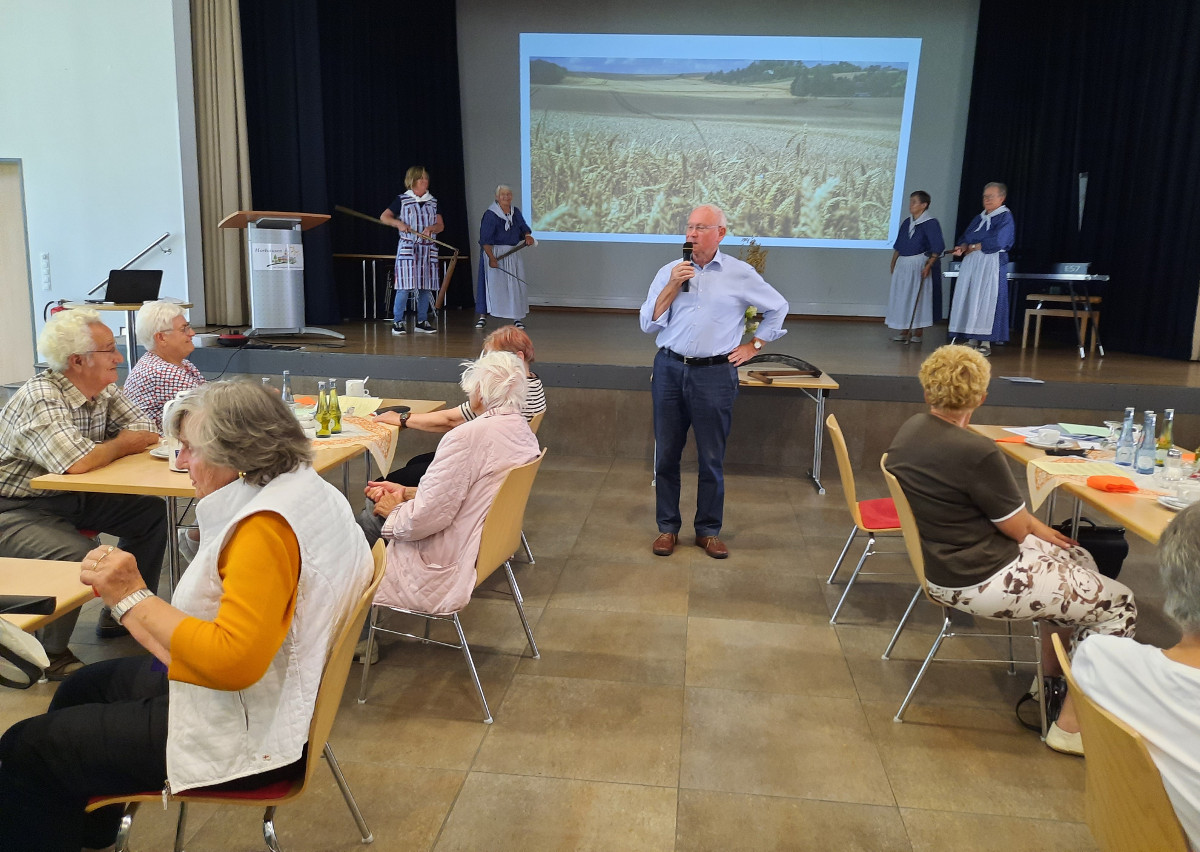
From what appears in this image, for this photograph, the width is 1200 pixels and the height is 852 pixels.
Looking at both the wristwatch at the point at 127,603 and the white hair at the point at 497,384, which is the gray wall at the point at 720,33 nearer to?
the white hair at the point at 497,384

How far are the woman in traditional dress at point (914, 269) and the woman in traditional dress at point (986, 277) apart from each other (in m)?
0.49

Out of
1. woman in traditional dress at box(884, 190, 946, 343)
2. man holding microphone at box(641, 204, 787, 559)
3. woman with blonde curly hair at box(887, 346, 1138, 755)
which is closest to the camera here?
woman with blonde curly hair at box(887, 346, 1138, 755)

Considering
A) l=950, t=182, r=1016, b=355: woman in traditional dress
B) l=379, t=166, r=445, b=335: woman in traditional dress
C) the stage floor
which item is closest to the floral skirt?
the stage floor

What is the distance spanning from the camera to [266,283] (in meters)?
6.25

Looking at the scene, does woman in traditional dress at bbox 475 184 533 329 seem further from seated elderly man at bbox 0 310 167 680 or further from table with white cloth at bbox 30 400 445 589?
seated elderly man at bbox 0 310 167 680

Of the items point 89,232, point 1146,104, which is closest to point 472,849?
point 89,232

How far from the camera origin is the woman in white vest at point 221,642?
4.66ft

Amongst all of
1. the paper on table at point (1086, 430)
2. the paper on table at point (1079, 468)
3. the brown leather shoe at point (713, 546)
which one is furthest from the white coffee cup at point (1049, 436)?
the brown leather shoe at point (713, 546)

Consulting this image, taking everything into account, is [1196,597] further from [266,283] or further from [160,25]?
[160,25]

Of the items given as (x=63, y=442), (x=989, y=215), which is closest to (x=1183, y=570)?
(x=63, y=442)

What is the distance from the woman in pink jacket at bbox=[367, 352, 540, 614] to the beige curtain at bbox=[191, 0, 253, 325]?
5.24 m

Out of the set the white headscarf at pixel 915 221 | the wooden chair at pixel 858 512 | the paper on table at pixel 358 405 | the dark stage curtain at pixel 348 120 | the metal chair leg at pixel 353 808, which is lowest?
the metal chair leg at pixel 353 808

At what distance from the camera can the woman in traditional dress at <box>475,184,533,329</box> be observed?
8.23 meters

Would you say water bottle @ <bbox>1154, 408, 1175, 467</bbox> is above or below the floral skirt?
above
